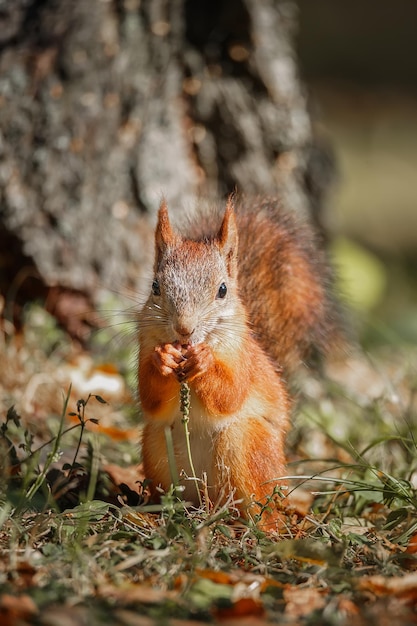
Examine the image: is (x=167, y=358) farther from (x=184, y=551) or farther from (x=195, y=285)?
(x=184, y=551)

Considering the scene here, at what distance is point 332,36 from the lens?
989 cm

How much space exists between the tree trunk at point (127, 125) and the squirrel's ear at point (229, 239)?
3.75 ft

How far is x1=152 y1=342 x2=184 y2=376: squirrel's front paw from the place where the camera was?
183 cm

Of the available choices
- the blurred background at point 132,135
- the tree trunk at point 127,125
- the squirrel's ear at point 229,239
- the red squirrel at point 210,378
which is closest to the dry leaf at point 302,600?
the red squirrel at point 210,378

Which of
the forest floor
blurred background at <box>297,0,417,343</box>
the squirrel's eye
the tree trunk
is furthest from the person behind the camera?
blurred background at <box>297,0,417,343</box>

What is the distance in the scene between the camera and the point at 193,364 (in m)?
1.84

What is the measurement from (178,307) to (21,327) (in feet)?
4.47

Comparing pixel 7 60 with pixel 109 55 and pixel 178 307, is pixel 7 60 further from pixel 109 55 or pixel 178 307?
pixel 178 307

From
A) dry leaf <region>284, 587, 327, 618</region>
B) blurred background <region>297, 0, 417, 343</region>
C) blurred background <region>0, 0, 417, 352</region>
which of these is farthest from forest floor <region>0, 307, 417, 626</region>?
blurred background <region>297, 0, 417, 343</region>

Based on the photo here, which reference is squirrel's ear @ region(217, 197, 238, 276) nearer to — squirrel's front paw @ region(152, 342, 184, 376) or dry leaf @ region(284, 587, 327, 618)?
squirrel's front paw @ region(152, 342, 184, 376)

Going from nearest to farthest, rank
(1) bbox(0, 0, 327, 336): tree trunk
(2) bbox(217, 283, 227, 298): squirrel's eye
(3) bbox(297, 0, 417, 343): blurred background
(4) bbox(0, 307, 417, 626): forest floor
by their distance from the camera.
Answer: (4) bbox(0, 307, 417, 626): forest floor → (2) bbox(217, 283, 227, 298): squirrel's eye → (1) bbox(0, 0, 327, 336): tree trunk → (3) bbox(297, 0, 417, 343): blurred background

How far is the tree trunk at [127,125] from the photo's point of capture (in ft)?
9.92

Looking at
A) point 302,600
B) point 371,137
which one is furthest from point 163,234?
point 371,137

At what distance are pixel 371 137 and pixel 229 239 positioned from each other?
6349 mm
